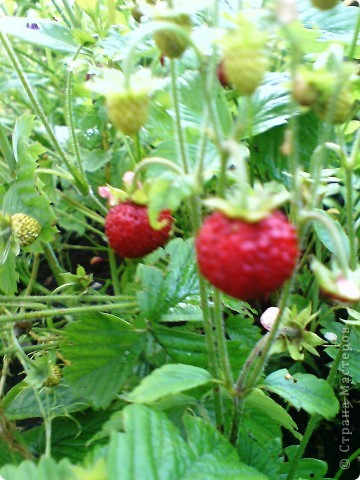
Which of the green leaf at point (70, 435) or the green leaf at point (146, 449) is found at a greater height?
the green leaf at point (146, 449)

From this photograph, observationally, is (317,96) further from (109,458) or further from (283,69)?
(283,69)

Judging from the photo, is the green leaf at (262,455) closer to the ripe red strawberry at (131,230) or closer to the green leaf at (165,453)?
A: the green leaf at (165,453)

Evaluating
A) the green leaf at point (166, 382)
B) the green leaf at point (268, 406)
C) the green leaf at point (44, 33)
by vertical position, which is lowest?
the green leaf at point (268, 406)

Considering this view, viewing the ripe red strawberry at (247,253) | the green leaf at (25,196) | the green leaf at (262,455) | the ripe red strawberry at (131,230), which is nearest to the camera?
the ripe red strawberry at (247,253)

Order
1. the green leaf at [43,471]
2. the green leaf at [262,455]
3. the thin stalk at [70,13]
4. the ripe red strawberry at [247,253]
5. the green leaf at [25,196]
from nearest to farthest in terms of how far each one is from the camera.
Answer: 1. the ripe red strawberry at [247,253]
2. the green leaf at [43,471]
3. the green leaf at [262,455]
4. the green leaf at [25,196]
5. the thin stalk at [70,13]

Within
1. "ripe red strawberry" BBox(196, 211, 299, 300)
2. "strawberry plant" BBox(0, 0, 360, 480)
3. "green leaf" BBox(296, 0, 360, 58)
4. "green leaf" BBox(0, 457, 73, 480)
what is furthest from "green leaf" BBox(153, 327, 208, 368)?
"green leaf" BBox(296, 0, 360, 58)

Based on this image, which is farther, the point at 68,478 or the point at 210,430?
the point at 210,430

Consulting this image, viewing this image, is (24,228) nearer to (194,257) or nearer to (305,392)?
(194,257)

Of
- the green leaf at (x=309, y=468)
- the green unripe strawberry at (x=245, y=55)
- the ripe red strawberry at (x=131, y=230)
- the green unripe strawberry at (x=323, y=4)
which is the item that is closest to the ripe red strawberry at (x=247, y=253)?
the green unripe strawberry at (x=245, y=55)

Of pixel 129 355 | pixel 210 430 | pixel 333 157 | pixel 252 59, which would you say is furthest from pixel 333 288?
pixel 333 157
